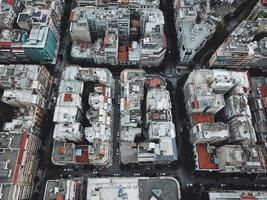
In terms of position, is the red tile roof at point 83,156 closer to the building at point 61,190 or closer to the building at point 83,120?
the building at point 83,120

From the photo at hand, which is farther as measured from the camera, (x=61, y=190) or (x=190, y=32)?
(x=190, y=32)

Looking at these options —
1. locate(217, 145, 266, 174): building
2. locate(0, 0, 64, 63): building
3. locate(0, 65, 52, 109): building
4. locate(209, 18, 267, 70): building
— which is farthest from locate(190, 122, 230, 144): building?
locate(0, 0, 64, 63): building

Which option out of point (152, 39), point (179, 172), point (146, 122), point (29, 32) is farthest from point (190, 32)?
point (29, 32)

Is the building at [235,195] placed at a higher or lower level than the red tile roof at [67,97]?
lower

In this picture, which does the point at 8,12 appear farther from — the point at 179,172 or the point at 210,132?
the point at 179,172

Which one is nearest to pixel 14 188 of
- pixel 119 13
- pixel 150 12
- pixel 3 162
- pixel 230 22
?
pixel 3 162

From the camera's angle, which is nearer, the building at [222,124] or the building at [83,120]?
the building at [83,120]

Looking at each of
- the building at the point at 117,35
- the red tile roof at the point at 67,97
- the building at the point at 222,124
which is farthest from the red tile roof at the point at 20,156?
the building at the point at 222,124

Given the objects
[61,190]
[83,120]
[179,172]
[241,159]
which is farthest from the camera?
[83,120]
